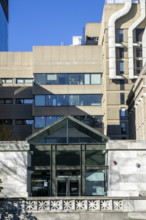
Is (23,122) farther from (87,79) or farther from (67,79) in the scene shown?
(87,79)

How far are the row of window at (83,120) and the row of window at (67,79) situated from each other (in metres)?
5.58

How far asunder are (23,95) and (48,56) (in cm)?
894

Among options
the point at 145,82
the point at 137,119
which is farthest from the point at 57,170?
the point at 137,119

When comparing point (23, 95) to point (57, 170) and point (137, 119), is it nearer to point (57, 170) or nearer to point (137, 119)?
point (137, 119)

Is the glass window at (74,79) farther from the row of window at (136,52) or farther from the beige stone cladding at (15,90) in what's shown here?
the beige stone cladding at (15,90)

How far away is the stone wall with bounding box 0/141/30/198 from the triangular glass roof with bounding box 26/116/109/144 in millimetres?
1501

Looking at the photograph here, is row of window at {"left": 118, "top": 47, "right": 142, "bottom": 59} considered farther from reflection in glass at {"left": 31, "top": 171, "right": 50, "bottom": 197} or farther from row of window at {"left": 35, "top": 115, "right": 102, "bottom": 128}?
reflection in glass at {"left": 31, "top": 171, "right": 50, "bottom": 197}

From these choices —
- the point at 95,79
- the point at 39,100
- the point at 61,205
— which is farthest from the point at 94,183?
the point at 95,79

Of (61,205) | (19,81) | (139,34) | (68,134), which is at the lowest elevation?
(61,205)

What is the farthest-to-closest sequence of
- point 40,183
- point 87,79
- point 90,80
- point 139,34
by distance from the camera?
point 139,34 → point 90,80 → point 87,79 → point 40,183

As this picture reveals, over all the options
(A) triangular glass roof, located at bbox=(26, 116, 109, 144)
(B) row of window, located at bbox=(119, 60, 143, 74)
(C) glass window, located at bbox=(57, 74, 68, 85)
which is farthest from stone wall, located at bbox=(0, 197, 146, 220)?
(B) row of window, located at bbox=(119, 60, 143, 74)

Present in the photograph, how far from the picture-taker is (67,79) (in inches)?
2763

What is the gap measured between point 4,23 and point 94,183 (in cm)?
8610

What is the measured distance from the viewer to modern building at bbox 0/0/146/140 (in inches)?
2719
